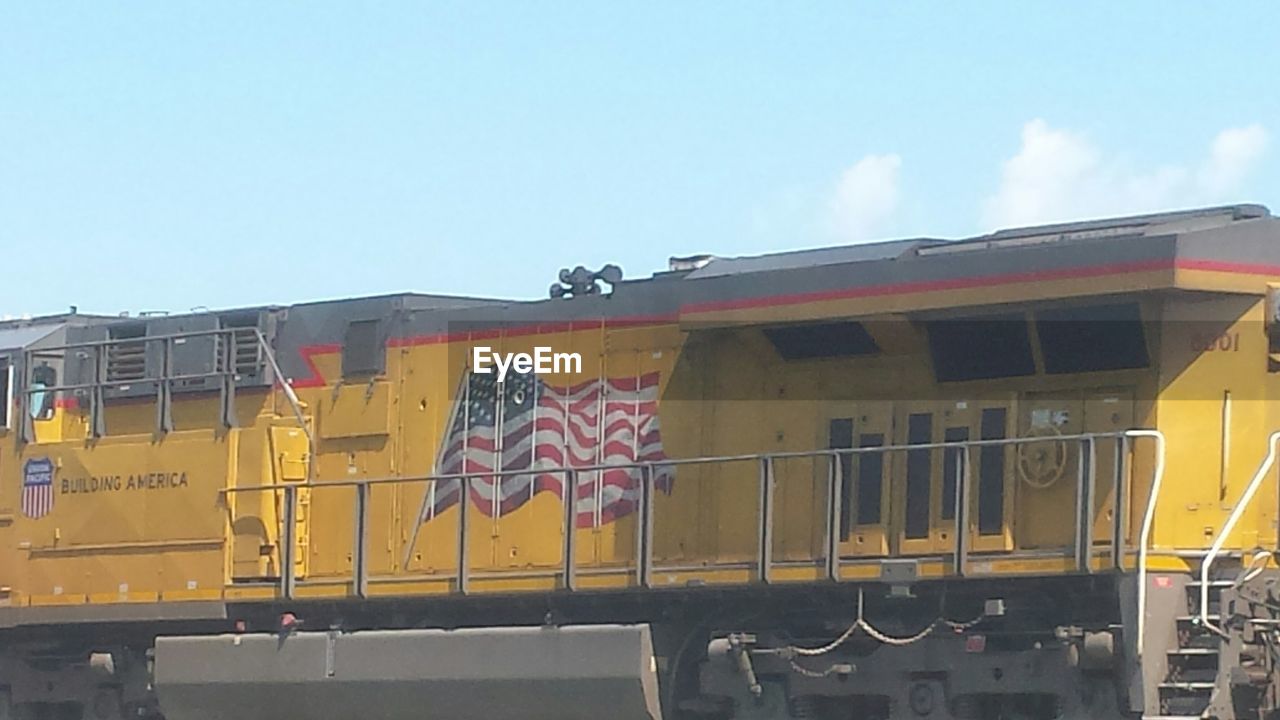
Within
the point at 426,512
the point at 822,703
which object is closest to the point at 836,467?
the point at 822,703

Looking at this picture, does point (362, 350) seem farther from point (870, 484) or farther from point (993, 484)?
point (993, 484)

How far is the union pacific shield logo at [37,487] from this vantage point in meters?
18.2

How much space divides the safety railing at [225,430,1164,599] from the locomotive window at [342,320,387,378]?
33.8 inches

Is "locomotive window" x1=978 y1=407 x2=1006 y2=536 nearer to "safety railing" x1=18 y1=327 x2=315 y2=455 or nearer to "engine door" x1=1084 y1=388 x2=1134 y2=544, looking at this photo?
"engine door" x1=1084 y1=388 x2=1134 y2=544

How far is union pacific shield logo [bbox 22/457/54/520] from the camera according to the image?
59.6ft

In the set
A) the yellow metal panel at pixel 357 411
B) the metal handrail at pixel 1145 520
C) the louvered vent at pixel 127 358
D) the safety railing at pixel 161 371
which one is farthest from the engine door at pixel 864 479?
the louvered vent at pixel 127 358

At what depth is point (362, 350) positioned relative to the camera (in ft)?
56.1

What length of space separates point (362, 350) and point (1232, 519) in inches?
279

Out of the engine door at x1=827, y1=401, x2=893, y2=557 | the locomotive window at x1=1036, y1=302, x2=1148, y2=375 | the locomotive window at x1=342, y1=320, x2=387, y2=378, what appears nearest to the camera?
the locomotive window at x1=1036, y1=302, x2=1148, y2=375

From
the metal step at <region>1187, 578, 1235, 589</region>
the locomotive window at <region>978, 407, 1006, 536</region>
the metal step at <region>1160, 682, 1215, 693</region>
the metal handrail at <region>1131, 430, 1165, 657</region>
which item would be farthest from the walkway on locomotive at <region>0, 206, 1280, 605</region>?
the metal step at <region>1160, 682, 1215, 693</region>

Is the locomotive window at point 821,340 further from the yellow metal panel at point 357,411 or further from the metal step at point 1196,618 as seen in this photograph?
the yellow metal panel at point 357,411

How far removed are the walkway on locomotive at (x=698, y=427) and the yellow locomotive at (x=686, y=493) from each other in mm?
26

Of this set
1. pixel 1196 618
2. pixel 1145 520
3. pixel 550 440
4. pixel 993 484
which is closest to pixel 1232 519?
pixel 1145 520

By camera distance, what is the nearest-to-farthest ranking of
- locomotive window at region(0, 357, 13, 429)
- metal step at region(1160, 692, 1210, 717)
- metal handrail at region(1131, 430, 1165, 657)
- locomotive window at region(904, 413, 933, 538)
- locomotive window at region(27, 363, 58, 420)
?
1. metal step at region(1160, 692, 1210, 717)
2. metal handrail at region(1131, 430, 1165, 657)
3. locomotive window at region(904, 413, 933, 538)
4. locomotive window at region(27, 363, 58, 420)
5. locomotive window at region(0, 357, 13, 429)
